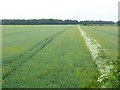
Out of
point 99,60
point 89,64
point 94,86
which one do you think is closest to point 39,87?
point 94,86

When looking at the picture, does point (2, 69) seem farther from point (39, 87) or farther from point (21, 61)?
point (39, 87)

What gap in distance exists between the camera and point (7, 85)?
10969mm

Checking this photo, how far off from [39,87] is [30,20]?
15681 cm

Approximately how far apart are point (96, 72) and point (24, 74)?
3303 millimetres

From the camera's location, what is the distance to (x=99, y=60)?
1673cm

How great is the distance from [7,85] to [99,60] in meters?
7.23

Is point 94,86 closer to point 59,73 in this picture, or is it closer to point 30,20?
point 59,73

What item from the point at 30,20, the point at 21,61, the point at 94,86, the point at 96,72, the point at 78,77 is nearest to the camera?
the point at 94,86

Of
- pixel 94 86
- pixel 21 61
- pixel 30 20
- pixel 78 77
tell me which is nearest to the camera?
pixel 94 86

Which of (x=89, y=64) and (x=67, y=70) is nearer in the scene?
(x=67, y=70)

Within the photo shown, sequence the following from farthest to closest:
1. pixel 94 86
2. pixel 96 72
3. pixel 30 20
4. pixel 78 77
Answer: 1. pixel 30 20
2. pixel 96 72
3. pixel 78 77
4. pixel 94 86

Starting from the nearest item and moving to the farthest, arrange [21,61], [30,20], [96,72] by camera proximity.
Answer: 1. [96,72]
2. [21,61]
3. [30,20]

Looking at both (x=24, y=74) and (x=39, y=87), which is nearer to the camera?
(x=39, y=87)

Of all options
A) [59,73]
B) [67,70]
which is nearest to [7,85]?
[59,73]
